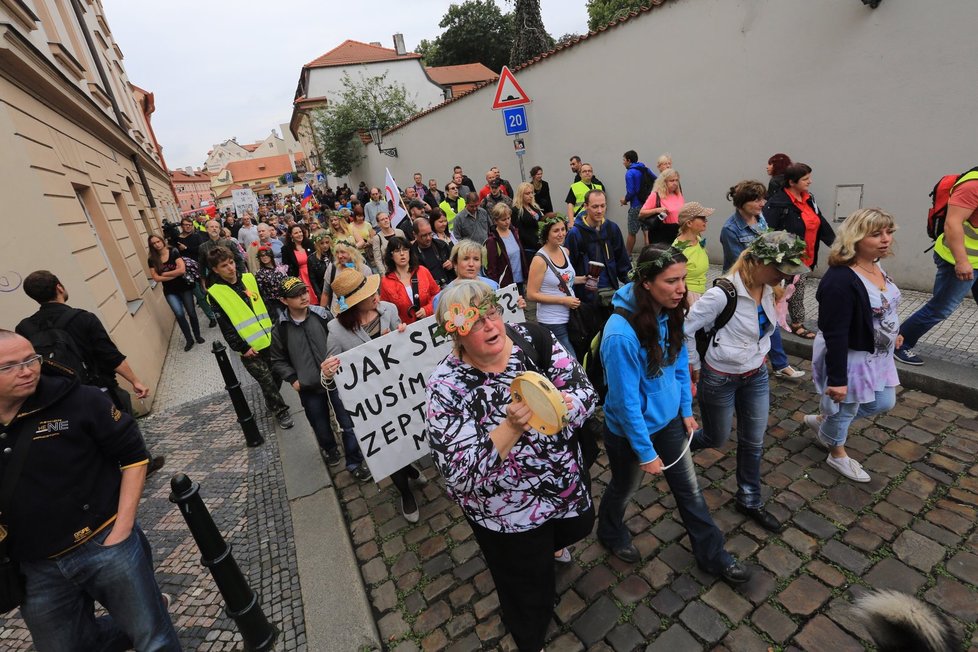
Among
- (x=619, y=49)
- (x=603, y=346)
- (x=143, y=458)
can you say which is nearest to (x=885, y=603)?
(x=603, y=346)

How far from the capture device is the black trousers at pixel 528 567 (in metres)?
2.00

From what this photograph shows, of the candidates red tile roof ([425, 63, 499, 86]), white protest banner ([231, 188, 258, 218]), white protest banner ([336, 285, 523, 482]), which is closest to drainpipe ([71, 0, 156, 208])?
white protest banner ([231, 188, 258, 218])

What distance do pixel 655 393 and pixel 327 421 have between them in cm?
291

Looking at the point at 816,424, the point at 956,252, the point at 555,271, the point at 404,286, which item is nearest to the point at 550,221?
the point at 555,271

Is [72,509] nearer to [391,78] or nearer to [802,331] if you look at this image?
[802,331]

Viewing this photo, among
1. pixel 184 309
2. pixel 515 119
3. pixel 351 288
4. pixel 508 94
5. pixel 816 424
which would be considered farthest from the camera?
pixel 184 309

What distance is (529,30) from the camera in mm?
20906

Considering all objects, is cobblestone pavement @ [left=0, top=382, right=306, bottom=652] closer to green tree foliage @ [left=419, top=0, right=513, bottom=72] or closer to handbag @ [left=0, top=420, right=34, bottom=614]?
handbag @ [left=0, top=420, right=34, bottom=614]

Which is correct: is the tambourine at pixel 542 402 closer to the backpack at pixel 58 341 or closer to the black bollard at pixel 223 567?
the black bollard at pixel 223 567

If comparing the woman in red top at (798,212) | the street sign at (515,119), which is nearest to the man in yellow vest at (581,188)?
the street sign at (515,119)

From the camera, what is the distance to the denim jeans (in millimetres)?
8102

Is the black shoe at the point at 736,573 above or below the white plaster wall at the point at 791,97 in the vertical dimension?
below

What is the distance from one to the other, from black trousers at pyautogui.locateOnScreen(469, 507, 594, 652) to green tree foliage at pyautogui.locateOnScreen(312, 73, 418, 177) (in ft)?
87.4

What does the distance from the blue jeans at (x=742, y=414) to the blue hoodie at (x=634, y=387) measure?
534 millimetres
